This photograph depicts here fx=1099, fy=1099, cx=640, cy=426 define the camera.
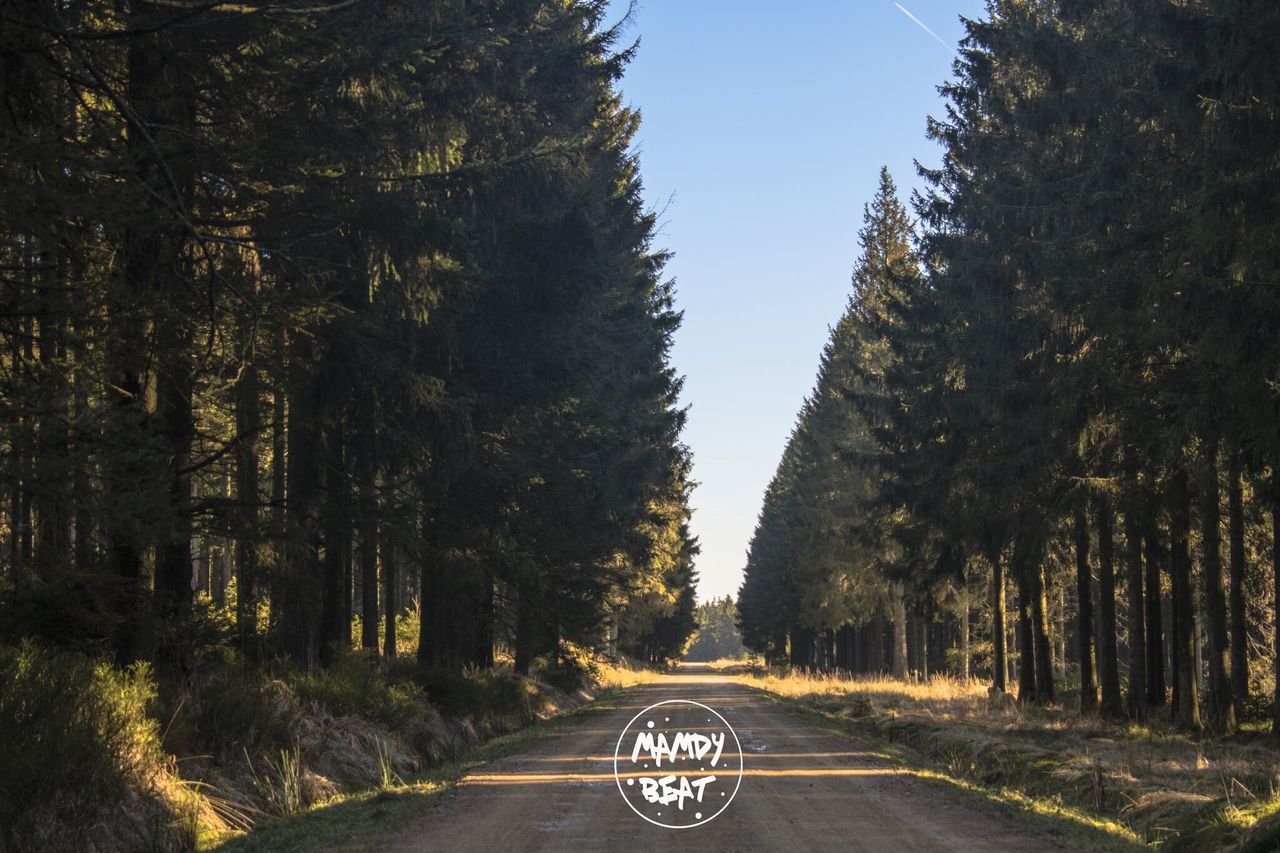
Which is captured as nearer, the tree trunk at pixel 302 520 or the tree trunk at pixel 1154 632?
the tree trunk at pixel 302 520

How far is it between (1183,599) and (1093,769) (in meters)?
11.6

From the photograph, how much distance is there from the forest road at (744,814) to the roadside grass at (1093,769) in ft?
2.82

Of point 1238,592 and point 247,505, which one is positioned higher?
point 247,505

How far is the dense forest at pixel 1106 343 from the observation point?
52.4 ft

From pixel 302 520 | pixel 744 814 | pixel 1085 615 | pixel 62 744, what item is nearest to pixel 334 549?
pixel 302 520

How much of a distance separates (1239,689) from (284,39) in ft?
74.4

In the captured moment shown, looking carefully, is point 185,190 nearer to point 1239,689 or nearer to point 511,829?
point 511,829

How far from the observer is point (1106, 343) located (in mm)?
23250

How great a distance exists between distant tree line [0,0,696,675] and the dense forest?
9.72 meters

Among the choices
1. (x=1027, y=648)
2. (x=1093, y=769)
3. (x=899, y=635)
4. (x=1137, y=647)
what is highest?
(x=1137, y=647)

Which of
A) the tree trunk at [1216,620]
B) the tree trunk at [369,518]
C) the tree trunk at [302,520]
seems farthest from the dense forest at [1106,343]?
the tree trunk at [302,520]

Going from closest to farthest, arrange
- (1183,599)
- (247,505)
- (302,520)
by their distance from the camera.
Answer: (247,505), (302,520), (1183,599)

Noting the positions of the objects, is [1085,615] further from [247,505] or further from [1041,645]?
[247,505]

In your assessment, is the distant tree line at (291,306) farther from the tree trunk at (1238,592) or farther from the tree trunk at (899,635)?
the tree trunk at (899,635)
